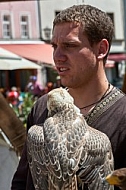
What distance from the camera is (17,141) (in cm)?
268

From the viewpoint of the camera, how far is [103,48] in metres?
1.63

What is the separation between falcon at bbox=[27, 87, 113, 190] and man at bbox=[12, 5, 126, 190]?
0.37ft

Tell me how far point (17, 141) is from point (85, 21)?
4.12ft

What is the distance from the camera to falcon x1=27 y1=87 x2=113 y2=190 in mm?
1371

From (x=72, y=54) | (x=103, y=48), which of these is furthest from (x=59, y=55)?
(x=103, y=48)

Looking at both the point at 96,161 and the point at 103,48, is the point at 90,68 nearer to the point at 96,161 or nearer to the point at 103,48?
the point at 103,48

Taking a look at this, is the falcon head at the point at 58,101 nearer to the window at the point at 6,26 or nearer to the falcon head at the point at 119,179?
the falcon head at the point at 119,179

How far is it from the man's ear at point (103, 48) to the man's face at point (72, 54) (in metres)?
0.02

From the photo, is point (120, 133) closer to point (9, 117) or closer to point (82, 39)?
point (82, 39)

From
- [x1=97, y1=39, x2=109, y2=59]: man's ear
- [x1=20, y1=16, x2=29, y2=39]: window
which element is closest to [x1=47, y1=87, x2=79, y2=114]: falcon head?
[x1=97, y1=39, x2=109, y2=59]: man's ear

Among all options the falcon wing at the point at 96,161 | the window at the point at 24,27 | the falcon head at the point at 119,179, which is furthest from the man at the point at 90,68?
the window at the point at 24,27

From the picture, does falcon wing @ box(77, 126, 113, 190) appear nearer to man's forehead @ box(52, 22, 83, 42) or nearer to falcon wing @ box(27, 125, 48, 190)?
falcon wing @ box(27, 125, 48, 190)

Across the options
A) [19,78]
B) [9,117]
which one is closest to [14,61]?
[9,117]

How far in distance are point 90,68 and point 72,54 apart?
0.08 meters
